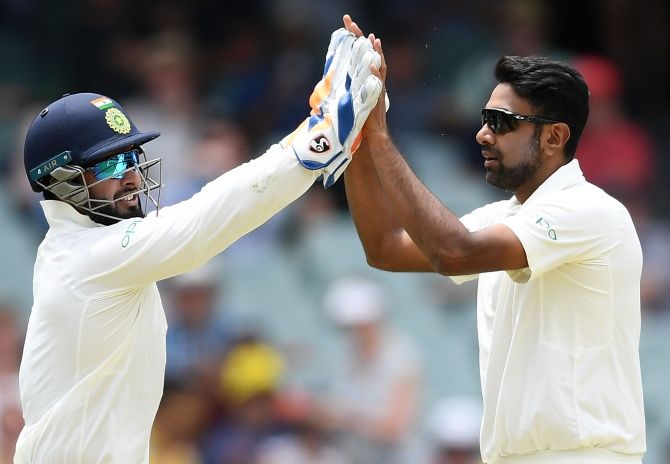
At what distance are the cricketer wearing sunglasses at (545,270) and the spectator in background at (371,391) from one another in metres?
3.45

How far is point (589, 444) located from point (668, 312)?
5.11 meters

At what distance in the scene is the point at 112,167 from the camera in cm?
460

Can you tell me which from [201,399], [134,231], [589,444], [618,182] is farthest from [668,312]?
[134,231]

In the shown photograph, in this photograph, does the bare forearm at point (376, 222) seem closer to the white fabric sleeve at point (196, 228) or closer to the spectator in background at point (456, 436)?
the white fabric sleeve at point (196, 228)

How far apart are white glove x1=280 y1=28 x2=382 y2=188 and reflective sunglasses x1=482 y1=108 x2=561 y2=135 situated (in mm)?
407

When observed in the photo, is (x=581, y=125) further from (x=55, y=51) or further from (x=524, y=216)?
(x=55, y=51)

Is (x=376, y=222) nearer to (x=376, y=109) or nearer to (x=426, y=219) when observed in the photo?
(x=376, y=109)

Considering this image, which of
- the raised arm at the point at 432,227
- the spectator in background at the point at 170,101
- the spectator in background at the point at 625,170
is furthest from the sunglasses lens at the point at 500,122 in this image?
the spectator in background at the point at 625,170

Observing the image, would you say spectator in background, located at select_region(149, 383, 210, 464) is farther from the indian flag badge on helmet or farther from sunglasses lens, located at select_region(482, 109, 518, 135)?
sunglasses lens, located at select_region(482, 109, 518, 135)

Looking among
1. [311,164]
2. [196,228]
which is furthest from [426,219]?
[196,228]

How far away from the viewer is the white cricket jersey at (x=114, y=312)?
4379 millimetres

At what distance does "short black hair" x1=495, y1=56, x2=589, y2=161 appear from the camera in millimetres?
4664

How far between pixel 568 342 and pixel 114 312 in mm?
1403

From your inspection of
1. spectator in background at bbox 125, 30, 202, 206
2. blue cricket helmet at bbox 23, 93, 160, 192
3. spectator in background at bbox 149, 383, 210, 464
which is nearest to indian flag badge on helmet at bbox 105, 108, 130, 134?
blue cricket helmet at bbox 23, 93, 160, 192
